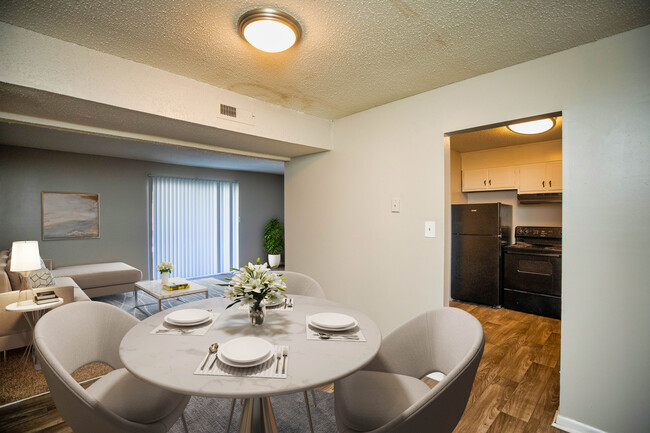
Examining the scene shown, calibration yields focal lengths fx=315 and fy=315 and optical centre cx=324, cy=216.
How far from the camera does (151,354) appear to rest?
1153 millimetres

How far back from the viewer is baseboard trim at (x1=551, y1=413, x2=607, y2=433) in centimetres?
182

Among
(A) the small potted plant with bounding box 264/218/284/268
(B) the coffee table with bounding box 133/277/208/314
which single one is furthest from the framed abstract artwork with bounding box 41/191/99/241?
(A) the small potted plant with bounding box 264/218/284/268

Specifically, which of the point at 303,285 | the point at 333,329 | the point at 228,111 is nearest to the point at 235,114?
the point at 228,111

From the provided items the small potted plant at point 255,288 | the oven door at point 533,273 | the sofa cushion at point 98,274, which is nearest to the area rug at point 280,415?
the small potted plant at point 255,288

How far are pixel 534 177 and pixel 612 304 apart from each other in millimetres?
3173

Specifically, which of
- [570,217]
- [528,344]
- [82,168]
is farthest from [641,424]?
[82,168]

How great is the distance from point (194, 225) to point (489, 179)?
5630 mm

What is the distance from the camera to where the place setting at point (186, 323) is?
1.37 m

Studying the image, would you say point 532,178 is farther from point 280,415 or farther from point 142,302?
point 142,302

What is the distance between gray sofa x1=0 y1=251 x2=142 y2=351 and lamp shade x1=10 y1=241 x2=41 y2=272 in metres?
0.26

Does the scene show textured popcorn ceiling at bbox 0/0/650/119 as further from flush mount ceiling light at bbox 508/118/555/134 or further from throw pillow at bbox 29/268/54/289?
throw pillow at bbox 29/268/54/289

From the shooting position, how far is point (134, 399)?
4.32ft

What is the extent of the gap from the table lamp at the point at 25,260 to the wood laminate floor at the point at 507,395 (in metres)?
1.06

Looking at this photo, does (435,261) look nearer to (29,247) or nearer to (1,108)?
(1,108)
